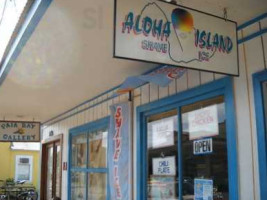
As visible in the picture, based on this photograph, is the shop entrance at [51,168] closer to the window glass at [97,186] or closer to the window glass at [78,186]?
the window glass at [78,186]

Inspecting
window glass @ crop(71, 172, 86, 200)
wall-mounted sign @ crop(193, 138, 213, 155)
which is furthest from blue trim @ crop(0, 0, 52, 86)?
window glass @ crop(71, 172, 86, 200)

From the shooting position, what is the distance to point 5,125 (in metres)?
9.15

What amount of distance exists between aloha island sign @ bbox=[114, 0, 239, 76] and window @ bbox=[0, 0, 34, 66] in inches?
52.8

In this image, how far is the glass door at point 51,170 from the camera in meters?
10.2

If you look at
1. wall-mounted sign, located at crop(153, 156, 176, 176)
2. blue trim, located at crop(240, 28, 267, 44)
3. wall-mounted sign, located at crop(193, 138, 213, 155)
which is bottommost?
wall-mounted sign, located at crop(153, 156, 176, 176)

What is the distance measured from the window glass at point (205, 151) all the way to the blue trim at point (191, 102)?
98 millimetres

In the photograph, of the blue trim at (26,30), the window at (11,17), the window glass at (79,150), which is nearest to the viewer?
the blue trim at (26,30)

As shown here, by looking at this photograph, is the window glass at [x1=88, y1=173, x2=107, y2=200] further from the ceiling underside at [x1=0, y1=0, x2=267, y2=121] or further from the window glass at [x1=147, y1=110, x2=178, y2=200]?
the window glass at [x1=147, y1=110, x2=178, y2=200]

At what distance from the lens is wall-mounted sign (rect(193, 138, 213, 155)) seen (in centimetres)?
421

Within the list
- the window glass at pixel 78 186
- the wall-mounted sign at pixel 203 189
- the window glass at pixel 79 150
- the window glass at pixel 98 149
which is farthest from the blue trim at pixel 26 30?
the window glass at pixel 78 186

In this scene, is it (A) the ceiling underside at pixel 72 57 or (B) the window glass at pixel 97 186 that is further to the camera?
(B) the window glass at pixel 97 186

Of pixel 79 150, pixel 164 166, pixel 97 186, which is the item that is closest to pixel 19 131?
pixel 79 150

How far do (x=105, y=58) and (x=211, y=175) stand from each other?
201 cm

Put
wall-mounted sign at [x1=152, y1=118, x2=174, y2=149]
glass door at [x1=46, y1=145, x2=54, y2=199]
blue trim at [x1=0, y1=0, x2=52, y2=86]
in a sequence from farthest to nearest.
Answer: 1. glass door at [x1=46, y1=145, x2=54, y2=199]
2. wall-mounted sign at [x1=152, y1=118, x2=174, y2=149]
3. blue trim at [x1=0, y1=0, x2=52, y2=86]
